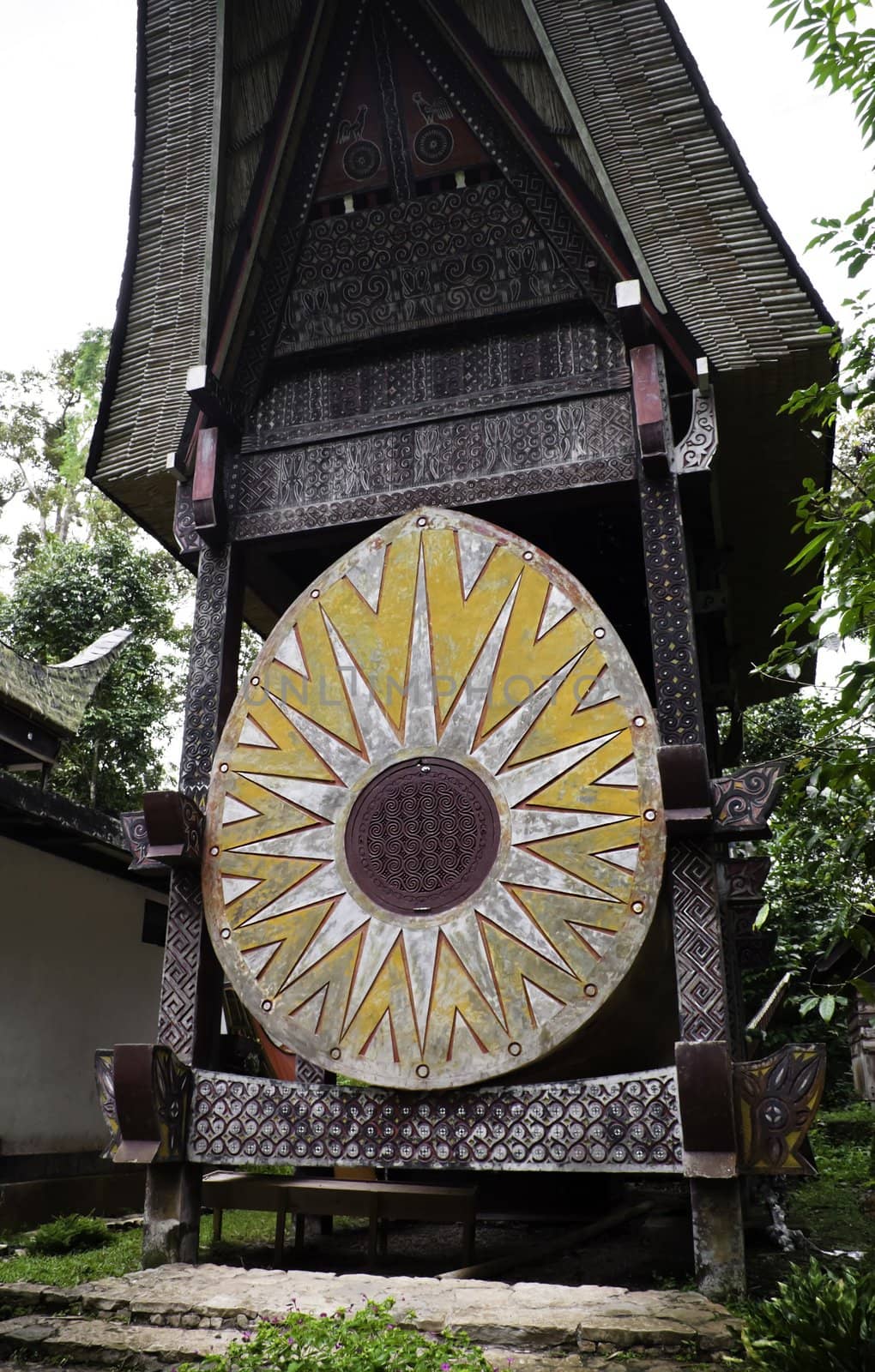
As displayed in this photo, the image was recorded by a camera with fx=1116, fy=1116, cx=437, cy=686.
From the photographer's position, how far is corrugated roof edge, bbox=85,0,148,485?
7855 millimetres

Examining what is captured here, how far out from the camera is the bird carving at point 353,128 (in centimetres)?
750

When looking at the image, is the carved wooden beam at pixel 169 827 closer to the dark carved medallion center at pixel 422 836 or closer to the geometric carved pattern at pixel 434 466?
the dark carved medallion center at pixel 422 836

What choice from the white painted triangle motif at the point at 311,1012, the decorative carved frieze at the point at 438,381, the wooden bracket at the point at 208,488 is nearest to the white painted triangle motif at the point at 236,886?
the white painted triangle motif at the point at 311,1012

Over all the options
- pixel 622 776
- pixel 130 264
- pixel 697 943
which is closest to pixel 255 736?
pixel 622 776

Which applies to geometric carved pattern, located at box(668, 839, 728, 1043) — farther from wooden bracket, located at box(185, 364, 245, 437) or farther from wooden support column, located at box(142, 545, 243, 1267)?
wooden bracket, located at box(185, 364, 245, 437)

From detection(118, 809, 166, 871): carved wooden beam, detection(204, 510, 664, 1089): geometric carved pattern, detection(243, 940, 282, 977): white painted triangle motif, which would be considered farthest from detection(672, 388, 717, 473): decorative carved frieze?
detection(118, 809, 166, 871): carved wooden beam

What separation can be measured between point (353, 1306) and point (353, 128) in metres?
6.94

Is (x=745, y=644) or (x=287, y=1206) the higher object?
(x=745, y=644)

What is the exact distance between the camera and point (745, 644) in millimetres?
10641

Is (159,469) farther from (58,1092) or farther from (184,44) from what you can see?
(58,1092)

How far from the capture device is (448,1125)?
18.1 ft

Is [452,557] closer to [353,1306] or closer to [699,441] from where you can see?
[699,441]

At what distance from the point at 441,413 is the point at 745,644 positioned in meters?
4.85

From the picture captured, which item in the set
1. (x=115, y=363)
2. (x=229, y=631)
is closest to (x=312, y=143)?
(x=115, y=363)
